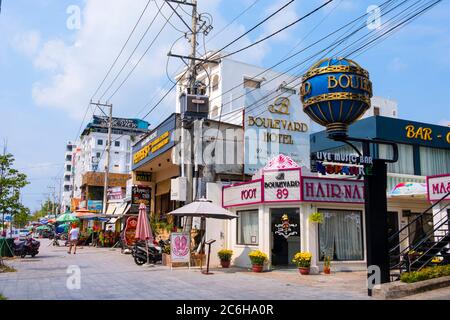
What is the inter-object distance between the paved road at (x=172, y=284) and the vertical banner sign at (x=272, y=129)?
722 cm

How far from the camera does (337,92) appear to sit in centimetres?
949

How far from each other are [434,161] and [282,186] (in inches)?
434

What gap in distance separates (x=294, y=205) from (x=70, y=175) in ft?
353

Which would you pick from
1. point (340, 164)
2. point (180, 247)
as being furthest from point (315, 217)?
point (340, 164)

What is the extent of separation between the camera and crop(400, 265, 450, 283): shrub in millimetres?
10156

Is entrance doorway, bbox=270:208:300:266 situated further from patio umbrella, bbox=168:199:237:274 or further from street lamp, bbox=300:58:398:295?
street lamp, bbox=300:58:398:295

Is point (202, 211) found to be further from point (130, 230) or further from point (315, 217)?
point (130, 230)

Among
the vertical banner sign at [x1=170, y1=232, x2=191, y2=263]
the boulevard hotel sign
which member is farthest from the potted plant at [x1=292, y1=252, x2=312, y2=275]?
the vertical banner sign at [x1=170, y1=232, x2=191, y2=263]

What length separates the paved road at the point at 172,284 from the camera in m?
9.91

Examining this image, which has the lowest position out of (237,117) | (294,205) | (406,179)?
(294,205)

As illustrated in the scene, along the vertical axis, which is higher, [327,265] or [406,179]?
[406,179]

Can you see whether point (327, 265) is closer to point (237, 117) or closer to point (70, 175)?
point (237, 117)
